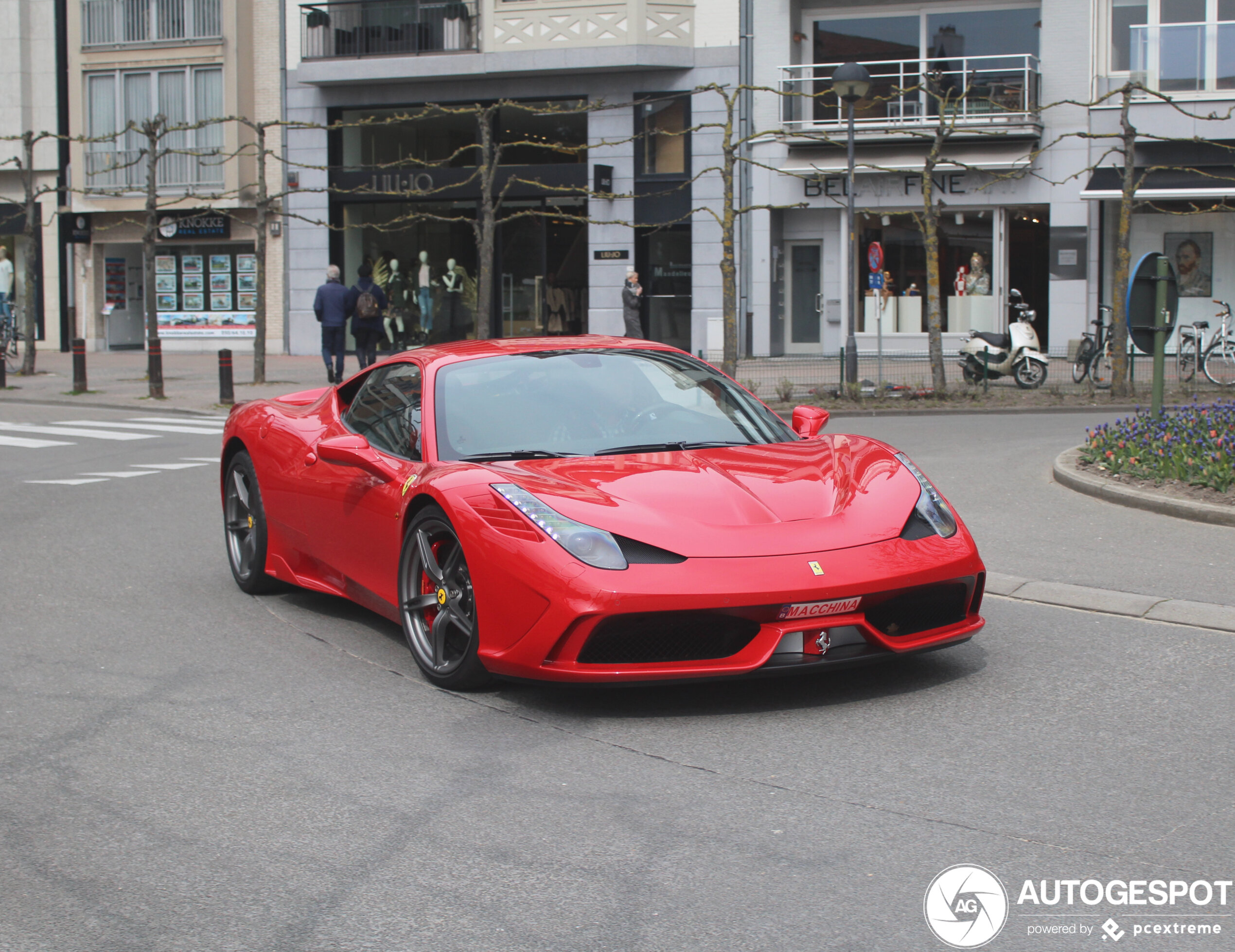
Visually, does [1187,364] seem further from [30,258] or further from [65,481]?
[30,258]

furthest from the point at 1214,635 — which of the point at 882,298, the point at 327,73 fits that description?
the point at 327,73

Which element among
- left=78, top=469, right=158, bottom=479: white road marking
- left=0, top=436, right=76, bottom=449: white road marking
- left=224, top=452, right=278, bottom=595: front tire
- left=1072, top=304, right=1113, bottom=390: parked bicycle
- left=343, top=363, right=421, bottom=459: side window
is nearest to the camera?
left=343, top=363, right=421, bottom=459: side window

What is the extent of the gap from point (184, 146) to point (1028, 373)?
73.2 ft

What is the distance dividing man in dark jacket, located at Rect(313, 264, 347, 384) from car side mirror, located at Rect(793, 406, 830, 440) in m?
17.8

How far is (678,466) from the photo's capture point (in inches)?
223

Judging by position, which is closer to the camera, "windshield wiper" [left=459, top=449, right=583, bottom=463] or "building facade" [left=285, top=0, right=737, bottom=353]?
"windshield wiper" [left=459, top=449, right=583, bottom=463]

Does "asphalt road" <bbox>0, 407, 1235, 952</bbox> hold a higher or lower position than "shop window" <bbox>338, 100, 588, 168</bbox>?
lower

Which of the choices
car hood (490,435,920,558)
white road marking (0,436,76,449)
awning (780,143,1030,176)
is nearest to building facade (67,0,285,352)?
awning (780,143,1030,176)

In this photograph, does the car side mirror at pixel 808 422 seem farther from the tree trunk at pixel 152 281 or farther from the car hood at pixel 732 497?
the tree trunk at pixel 152 281

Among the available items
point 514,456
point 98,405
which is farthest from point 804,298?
point 514,456

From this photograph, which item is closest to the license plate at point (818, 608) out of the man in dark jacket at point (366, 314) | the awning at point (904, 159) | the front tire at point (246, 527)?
the front tire at point (246, 527)

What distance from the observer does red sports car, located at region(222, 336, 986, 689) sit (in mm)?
5008

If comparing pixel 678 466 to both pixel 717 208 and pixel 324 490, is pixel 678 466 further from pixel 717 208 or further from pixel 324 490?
pixel 717 208

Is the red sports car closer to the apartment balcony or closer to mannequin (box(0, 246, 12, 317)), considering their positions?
the apartment balcony
